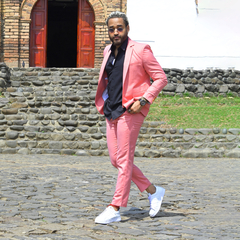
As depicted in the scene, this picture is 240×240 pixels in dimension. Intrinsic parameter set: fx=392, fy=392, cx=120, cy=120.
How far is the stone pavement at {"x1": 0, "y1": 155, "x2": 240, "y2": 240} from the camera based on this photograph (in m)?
2.94

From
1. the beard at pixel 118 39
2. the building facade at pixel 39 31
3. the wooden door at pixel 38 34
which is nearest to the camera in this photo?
the beard at pixel 118 39

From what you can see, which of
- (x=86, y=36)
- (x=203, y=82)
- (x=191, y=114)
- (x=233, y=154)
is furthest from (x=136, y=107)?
(x=86, y=36)

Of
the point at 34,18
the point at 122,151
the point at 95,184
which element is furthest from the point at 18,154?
the point at 34,18

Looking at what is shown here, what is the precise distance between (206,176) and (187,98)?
770 centimetres

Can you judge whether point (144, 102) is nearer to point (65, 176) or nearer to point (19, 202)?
point (19, 202)

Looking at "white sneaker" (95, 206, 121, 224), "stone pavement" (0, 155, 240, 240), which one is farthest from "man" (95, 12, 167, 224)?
"stone pavement" (0, 155, 240, 240)

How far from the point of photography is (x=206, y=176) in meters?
6.23

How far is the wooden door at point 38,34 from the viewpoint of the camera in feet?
50.8

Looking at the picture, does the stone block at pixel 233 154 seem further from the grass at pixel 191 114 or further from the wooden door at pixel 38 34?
the wooden door at pixel 38 34

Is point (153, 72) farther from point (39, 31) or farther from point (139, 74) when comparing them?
point (39, 31)

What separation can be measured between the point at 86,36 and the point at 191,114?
6.53m

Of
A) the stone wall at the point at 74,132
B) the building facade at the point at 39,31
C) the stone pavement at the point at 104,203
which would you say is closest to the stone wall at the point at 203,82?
the building facade at the point at 39,31

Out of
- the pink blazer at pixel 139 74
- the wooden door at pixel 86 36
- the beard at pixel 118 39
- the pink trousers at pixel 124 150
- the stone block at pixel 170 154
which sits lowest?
the stone block at pixel 170 154

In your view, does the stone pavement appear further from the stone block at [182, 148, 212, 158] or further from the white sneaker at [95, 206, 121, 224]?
the stone block at [182, 148, 212, 158]
